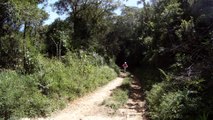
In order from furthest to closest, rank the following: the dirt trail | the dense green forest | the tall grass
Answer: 1. the dirt trail
2. the tall grass
3. the dense green forest

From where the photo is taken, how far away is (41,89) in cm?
1219

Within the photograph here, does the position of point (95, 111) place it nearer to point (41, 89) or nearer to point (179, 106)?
point (41, 89)

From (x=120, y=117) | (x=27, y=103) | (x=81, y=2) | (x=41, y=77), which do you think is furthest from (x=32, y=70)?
(x=81, y=2)

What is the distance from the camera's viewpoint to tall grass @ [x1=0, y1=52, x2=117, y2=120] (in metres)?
9.55

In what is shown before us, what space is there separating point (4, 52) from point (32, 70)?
2.21m

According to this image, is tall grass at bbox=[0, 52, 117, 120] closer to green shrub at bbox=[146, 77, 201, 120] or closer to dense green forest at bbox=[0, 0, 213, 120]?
dense green forest at bbox=[0, 0, 213, 120]

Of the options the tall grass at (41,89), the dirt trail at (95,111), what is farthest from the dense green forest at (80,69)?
the dirt trail at (95,111)

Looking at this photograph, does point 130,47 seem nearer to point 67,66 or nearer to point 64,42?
point 64,42

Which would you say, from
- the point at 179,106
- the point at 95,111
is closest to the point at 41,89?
the point at 95,111

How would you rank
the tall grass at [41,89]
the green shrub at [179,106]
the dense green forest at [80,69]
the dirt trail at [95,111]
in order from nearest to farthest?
the green shrub at [179,106] < the dense green forest at [80,69] < the tall grass at [41,89] < the dirt trail at [95,111]

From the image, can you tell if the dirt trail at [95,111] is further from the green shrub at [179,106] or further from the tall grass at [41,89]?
the green shrub at [179,106]

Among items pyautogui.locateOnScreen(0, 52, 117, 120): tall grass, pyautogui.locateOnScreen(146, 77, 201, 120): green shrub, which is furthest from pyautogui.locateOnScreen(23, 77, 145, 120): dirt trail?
pyautogui.locateOnScreen(146, 77, 201, 120): green shrub

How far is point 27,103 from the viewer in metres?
10.3

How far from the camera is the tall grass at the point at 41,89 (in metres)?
9.55
